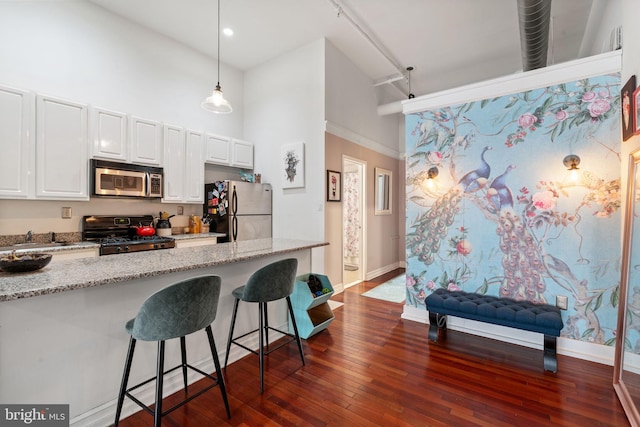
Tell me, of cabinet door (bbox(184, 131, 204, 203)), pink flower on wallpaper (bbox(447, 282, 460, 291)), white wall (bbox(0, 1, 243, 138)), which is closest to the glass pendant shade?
cabinet door (bbox(184, 131, 204, 203))

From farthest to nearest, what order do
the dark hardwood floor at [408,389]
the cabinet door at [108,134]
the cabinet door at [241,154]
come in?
the cabinet door at [241,154], the cabinet door at [108,134], the dark hardwood floor at [408,389]

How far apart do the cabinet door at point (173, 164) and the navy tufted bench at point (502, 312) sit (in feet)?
11.5

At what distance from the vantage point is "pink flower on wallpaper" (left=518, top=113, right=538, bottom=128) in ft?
9.07

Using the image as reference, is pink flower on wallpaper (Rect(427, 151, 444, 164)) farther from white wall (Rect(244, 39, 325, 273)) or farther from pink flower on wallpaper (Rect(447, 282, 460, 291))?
white wall (Rect(244, 39, 325, 273))

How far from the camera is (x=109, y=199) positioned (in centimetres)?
364

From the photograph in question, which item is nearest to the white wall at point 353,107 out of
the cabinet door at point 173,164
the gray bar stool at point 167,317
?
the cabinet door at point 173,164

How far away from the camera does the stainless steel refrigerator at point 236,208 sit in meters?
4.22

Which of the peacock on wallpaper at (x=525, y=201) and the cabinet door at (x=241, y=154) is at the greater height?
the cabinet door at (x=241, y=154)

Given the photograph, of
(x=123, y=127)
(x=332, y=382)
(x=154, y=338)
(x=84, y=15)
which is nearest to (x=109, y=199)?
(x=123, y=127)

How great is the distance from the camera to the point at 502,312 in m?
2.56

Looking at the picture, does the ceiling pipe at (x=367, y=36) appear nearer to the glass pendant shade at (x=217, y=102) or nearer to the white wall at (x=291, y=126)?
the white wall at (x=291, y=126)

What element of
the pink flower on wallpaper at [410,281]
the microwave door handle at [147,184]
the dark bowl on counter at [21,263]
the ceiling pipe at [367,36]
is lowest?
the pink flower on wallpaper at [410,281]

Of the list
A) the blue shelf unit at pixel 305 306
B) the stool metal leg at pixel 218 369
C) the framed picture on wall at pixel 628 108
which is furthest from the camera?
the blue shelf unit at pixel 305 306

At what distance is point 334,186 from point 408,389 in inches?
115
